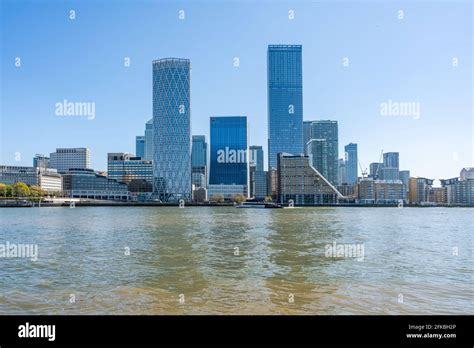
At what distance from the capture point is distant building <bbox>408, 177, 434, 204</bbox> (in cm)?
16812

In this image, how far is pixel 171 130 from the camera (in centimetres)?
17612

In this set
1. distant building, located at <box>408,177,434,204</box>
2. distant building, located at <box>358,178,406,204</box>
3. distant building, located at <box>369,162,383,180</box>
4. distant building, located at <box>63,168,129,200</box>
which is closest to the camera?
distant building, located at <box>358,178,406,204</box>

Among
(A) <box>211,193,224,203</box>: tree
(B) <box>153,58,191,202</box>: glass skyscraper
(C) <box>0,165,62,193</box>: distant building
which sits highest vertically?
(B) <box>153,58,191,202</box>: glass skyscraper

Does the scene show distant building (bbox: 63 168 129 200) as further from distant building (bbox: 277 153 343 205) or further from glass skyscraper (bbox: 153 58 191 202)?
distant building (bbox: 277 153 343 205)

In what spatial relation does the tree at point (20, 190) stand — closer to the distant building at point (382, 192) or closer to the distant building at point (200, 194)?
the distant building at point (200, 194)

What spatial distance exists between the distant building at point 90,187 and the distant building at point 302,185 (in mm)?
68510

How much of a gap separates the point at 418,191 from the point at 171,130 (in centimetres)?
10906

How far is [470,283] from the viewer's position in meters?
11.8

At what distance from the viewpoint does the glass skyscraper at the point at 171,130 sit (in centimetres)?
17550

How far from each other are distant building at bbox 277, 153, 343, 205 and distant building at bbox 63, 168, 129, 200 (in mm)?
68510

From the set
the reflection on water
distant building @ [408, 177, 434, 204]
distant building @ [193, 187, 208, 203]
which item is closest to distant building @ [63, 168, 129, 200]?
distant building @ [193, 187, 208, 203]

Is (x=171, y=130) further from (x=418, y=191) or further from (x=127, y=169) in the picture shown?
(x=418, y=191)
